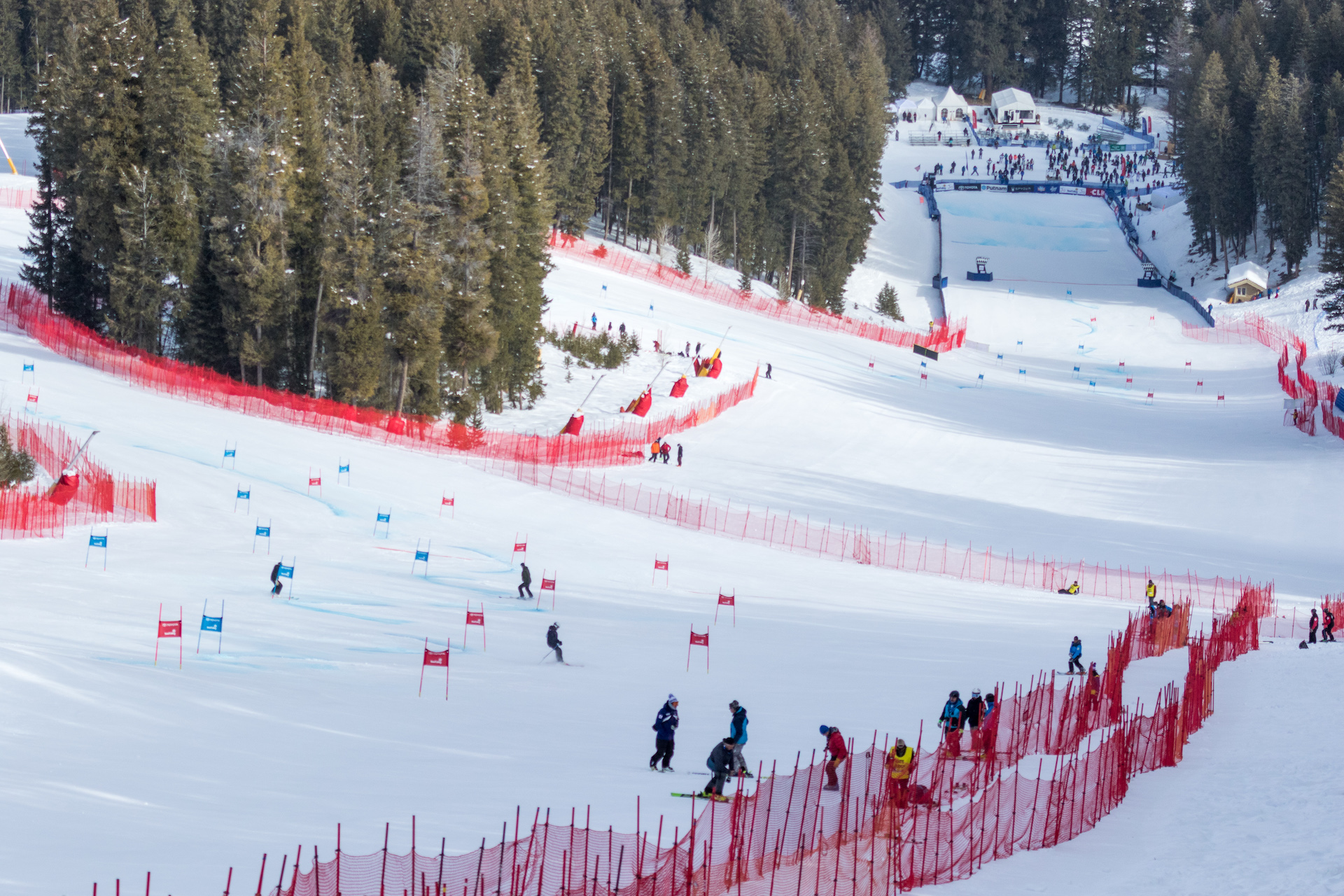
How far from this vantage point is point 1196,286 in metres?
89.6

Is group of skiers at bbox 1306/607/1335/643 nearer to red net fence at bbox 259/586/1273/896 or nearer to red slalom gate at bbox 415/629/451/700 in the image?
red net fence at bbox 259/586/1273/896

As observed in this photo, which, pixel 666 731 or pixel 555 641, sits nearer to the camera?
pixel 666 731

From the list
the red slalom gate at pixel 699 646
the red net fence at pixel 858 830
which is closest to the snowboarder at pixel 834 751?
the red net fence at pixel 858 830

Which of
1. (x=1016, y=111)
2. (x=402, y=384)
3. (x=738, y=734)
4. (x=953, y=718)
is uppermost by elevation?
(x=1016, y=111)

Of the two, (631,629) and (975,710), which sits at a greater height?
(975,710)

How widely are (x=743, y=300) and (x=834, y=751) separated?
5984 cm

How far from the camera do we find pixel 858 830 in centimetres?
1370

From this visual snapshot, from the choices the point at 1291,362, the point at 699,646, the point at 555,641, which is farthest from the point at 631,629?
the point at 1291,362

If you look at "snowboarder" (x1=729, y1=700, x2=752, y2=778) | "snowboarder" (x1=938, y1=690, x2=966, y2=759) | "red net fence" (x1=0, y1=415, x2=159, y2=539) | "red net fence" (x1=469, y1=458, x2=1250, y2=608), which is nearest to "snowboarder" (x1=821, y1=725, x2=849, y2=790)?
"snowboarder" (x1=729, y1=700, x2=752, y2=778)

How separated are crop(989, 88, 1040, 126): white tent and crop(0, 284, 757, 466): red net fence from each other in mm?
112493

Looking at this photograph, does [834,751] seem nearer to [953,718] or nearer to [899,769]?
[899,769]

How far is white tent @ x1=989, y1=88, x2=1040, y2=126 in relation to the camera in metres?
146

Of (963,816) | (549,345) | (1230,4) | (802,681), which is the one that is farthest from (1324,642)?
(1230,4)

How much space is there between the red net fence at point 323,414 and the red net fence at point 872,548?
2131 millimetres
